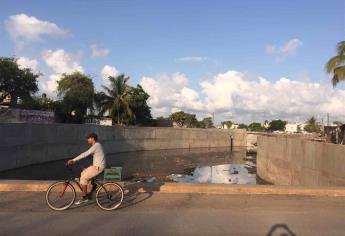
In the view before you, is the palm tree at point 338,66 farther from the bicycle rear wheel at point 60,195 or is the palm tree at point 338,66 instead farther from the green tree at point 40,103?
the green tree at point 40,103

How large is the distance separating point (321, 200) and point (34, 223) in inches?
292

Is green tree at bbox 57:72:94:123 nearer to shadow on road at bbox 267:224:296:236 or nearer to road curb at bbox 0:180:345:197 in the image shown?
road curb at bbox 0:180:345:197

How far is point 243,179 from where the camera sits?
3816 cm

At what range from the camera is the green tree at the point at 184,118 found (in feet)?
426

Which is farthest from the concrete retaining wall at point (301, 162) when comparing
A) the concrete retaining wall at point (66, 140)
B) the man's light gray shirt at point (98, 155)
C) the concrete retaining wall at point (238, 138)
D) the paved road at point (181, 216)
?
the concrete retaining wall at point (238, 138)

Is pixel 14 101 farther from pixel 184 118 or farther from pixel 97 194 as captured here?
pixel 184 118

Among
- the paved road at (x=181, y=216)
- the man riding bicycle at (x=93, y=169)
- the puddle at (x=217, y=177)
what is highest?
the man riding bicycle at (x=93, y=169)

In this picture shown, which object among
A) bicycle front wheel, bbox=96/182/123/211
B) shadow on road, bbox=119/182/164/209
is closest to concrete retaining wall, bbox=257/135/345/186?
shadow on road, bbox=119/182/164/209

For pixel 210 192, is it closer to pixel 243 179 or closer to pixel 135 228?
pixel 135 228

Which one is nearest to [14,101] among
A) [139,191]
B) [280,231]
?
[139,191]

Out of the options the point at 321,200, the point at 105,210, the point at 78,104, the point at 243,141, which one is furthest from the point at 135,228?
the point at 243,141

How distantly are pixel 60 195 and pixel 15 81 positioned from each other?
172 ft

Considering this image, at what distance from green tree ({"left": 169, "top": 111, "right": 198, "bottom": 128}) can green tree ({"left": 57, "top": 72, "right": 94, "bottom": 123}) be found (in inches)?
2285

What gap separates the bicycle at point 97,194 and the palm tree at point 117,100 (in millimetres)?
67027
